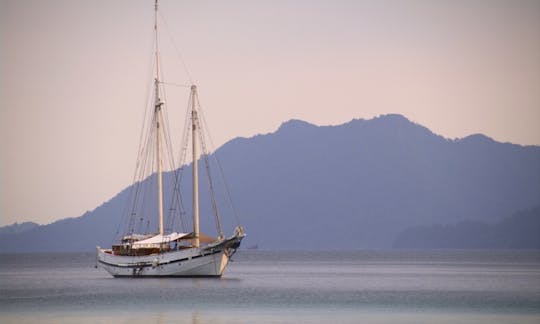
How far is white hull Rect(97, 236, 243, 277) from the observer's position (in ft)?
292

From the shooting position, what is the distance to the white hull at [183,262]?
8907 centimetres

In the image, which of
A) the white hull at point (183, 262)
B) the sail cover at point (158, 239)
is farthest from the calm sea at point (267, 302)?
the sail cover at point (158, 239)

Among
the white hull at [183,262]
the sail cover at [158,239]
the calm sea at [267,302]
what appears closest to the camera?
the calm sea at [267,302]

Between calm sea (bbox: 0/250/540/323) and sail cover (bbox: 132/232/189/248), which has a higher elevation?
sail cover (bbox: 132/232/189/248)

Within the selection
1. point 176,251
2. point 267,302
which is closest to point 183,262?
point 176,251

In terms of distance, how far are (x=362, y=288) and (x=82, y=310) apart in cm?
3166

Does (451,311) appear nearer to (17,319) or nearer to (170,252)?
Answer: (17,319)

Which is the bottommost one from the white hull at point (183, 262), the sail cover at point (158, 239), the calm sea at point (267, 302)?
the calm sea at point (267, 302)

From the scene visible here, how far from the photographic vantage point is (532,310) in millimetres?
65375

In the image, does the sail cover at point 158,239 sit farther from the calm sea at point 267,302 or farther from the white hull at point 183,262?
the calm sea at point 267,302

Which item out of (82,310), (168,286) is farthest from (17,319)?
(168,286)

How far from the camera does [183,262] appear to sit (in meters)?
89.6

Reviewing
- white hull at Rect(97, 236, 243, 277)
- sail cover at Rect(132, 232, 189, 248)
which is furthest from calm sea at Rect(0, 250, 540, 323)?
sail cover at Rect(132, 232, 189, 248)

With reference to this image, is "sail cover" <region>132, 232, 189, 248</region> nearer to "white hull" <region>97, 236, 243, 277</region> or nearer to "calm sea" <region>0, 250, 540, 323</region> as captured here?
"white hull" <region>97, 236, 243, 277</region>
